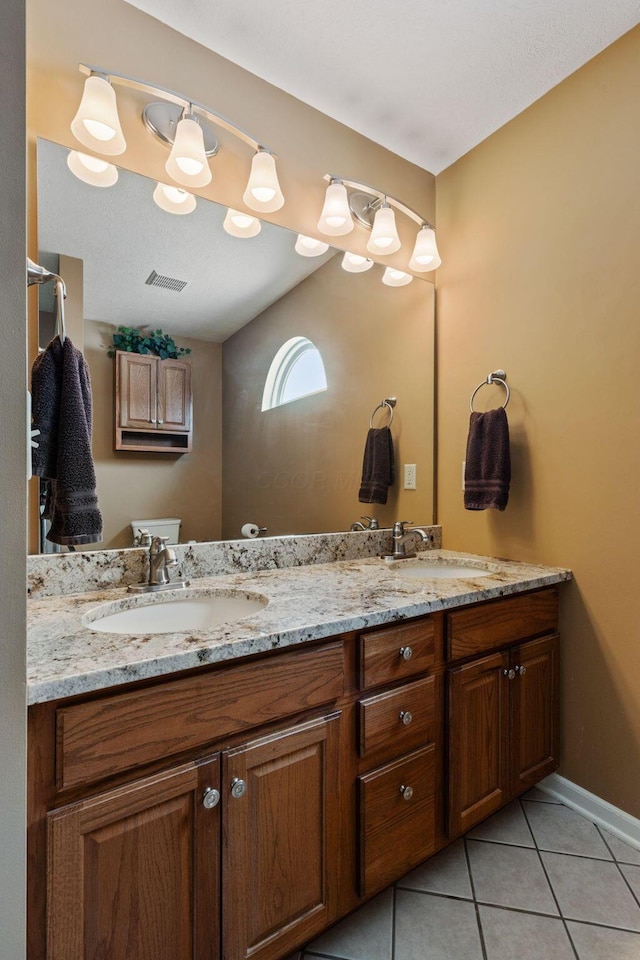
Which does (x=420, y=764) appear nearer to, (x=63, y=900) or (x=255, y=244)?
(x=63, y=900)

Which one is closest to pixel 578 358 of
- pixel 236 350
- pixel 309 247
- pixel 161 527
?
pixel 309 247

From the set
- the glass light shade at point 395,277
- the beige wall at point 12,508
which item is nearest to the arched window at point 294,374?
the glass light shade at point 395,277

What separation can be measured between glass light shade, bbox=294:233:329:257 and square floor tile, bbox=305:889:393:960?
6.70 ft

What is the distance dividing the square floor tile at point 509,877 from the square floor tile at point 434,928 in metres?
0.09

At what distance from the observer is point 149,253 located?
1.41m

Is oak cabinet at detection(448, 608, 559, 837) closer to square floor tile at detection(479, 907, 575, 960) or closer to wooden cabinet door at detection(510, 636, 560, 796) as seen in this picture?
wooden cabinet door at detection(510, 636, 560, 796)

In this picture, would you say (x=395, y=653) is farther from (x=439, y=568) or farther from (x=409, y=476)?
(x=409, y=476)

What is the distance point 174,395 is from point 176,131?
2.60ft

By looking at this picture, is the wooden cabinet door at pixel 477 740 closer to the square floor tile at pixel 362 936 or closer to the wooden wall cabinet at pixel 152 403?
the square floor tile at pixel 362 936

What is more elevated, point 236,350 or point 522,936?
point 236,350

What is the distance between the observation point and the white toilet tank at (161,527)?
1396 millimetres

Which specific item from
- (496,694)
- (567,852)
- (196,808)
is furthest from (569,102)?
(567,852)

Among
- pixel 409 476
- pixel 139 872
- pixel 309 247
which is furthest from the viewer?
pixel 409 476

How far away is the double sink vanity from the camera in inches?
30.7
